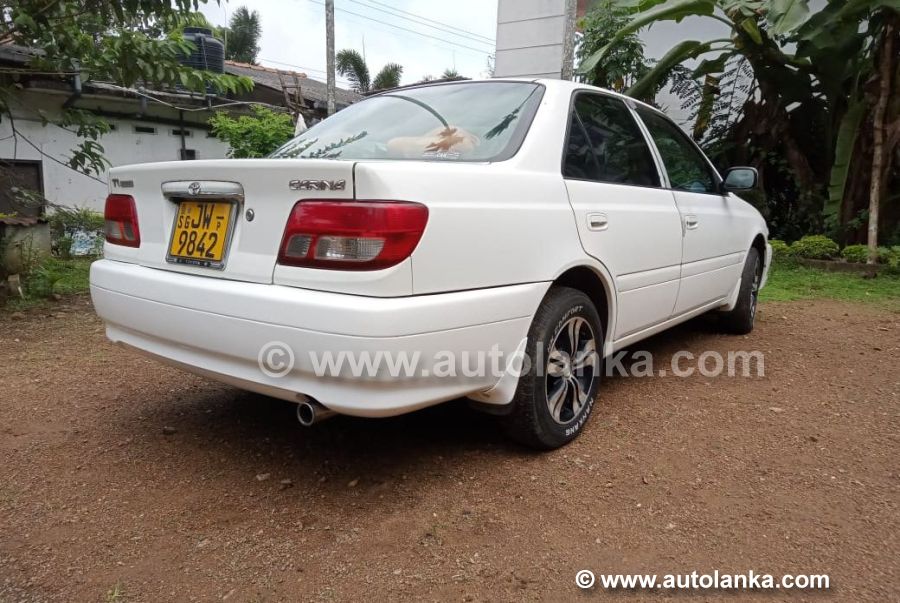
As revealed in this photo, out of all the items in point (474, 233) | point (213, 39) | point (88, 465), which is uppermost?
point (213, 39)

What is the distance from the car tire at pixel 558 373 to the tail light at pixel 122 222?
67.5 inches

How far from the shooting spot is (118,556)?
198cm

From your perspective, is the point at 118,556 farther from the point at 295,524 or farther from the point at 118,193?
the point at 118,193

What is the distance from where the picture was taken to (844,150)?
763 centimetres

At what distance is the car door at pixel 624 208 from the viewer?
2.75 metres

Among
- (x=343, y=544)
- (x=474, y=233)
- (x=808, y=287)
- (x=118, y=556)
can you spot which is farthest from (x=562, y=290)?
(x=808, y=287)

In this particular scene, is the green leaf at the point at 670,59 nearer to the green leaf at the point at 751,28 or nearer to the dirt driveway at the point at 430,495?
the green leaf at the point at 751,28

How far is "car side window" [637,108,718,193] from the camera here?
3594 mm

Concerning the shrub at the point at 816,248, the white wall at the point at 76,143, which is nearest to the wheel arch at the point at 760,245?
the shrub at the point at 816,248

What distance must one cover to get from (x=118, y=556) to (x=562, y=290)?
190 centimetres

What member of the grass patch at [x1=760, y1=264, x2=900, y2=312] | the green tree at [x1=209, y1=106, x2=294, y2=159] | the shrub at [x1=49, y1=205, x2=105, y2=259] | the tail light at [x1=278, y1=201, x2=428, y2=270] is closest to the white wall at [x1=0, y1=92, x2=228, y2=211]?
the green tree at [x1=209, y1=106, x2=294, y2=159]

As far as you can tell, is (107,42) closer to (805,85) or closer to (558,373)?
(558,373)

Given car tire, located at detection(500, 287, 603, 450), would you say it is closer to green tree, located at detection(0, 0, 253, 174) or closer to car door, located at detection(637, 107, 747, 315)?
car door, located at detection(637, 107, 747, 315)

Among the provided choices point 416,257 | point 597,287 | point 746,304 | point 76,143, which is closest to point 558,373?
point 597,287
